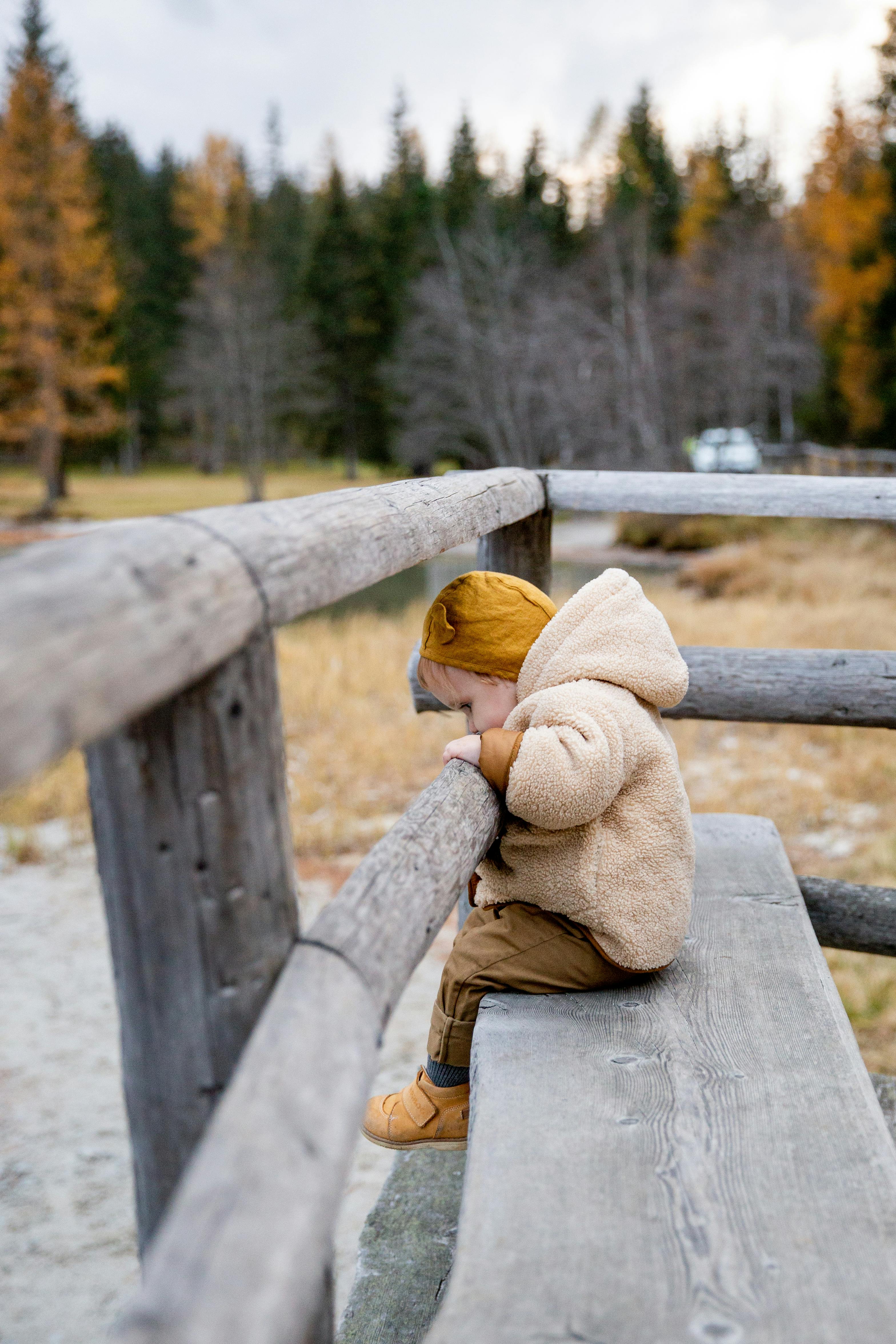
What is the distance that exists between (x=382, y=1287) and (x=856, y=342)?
28.9 m

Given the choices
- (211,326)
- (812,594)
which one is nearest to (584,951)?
(812,594)

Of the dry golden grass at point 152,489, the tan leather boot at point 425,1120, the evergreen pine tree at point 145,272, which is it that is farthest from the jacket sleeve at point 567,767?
the evergreen pine tree at point 145,272

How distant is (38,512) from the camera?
2938 centimetres

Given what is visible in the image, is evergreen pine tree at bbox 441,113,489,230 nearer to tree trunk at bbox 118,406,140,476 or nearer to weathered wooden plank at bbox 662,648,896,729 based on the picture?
tree trunk at bbox 118,406,140,476

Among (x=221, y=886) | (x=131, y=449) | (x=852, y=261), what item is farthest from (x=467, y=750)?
(x=131, y=449)

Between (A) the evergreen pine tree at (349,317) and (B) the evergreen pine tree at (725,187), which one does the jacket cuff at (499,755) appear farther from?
(A) the evergreen pine tree at (349,317)

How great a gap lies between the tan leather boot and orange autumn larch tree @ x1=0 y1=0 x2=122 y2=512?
1213 inches

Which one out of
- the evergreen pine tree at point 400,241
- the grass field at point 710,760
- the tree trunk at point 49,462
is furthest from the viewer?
the evergreen pine tree at point 400,241

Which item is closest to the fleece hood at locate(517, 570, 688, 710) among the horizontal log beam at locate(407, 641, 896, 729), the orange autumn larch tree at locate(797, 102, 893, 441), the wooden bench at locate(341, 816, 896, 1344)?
the wooden bench at locate(341, 816, 896, 1344)

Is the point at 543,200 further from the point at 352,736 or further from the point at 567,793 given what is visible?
the point at 567,793

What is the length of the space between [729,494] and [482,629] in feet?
3.24

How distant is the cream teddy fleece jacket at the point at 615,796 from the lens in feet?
5.59

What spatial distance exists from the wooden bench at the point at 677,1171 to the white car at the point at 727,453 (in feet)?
67.7

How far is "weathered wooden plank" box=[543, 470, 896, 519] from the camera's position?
250 centimetres
